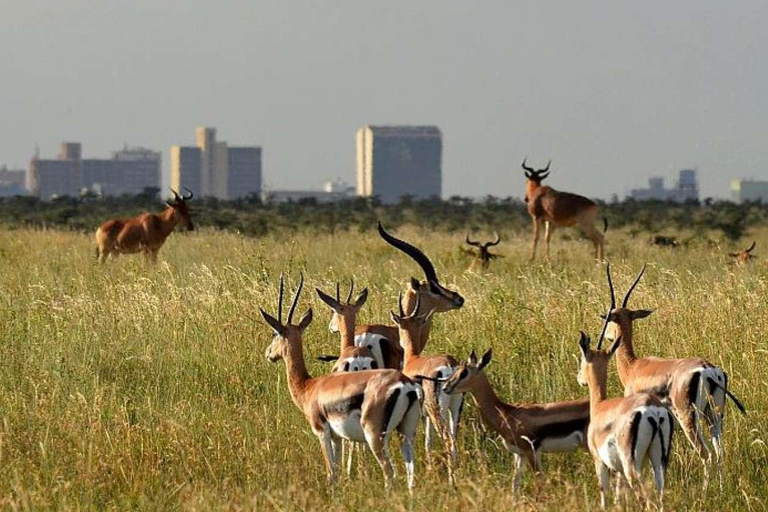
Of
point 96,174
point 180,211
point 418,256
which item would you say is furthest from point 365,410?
point 96,174

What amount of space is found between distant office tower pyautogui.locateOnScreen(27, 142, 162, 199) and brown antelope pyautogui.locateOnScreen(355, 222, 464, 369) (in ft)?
483

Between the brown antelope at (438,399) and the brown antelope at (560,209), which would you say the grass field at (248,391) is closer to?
the brown antelope at (438,399)

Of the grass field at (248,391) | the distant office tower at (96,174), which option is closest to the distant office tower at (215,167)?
the distant office tower at (96,174)

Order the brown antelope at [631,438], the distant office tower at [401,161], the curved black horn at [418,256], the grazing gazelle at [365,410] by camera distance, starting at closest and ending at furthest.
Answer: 1. the brown antelope at [631,438]
2. the grazing gazelle at [365,410]
3. the curved black horn at [418,256]
4. the distant office tower at [401,161]

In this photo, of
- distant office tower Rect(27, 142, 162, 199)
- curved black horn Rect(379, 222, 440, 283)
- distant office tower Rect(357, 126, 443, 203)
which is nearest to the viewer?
curved black horn Rect(379, 222, 440, 283)

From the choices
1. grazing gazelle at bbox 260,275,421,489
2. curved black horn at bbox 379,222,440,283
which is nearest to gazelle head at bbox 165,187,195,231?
curved black horn at bbox 379,222,440,283

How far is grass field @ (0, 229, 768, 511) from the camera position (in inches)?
247

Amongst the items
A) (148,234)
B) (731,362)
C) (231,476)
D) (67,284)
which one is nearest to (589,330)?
(731,362)

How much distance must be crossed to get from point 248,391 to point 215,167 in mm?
171092

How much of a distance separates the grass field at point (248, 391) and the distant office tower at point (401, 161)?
15576 centimetres

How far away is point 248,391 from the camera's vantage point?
8727 millimetres

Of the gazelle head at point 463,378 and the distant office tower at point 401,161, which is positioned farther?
the distant office tower at point 401,161

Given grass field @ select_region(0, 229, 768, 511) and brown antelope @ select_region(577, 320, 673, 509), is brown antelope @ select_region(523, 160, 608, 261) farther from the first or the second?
brown antelope @ select_region(577, 320, 673, 509)

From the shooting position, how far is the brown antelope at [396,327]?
822 centimetres
